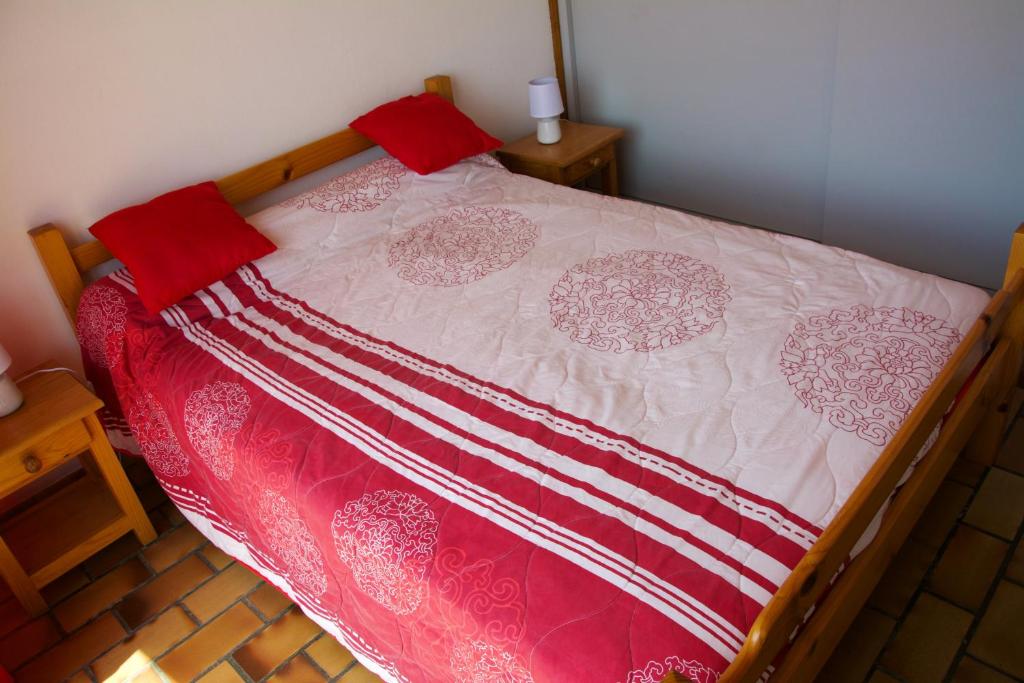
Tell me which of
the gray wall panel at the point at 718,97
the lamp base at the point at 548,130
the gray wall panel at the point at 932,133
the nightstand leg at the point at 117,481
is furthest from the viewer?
the lamp base at the point at 548,130

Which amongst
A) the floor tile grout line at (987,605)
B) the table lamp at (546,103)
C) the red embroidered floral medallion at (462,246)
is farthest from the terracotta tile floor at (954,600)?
the table lamp at (546,103)

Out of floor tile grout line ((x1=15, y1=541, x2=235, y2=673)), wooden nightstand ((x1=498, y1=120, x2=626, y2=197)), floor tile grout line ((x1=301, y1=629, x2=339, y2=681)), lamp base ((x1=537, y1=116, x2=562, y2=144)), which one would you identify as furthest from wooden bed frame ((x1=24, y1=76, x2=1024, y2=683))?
lamp base ((x1=537, y1=116, x2=562, y2=144))

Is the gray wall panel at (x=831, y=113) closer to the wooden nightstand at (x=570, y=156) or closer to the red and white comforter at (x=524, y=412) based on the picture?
the wooden nightstand at (x=570, y=156)

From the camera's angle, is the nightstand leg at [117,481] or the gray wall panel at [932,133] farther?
the gray wall panel at [932,133]

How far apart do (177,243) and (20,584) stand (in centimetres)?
97

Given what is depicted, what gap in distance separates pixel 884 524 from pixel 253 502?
1286 mm

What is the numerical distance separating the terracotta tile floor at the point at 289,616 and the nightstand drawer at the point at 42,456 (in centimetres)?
39

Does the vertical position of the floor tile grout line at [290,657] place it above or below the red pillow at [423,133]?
below

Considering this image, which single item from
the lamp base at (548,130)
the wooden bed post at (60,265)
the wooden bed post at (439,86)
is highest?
the wooden bed post at (439,86)

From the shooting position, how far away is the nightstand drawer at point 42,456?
1.94 meters

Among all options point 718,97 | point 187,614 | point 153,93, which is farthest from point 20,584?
point 718,97

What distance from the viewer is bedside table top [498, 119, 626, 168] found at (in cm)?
305

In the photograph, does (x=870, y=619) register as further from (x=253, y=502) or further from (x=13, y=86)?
(x=13, y=86)

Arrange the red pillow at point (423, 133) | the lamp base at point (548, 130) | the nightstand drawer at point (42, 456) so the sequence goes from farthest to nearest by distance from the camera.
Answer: the lamp base at point (548, 130) → the red pillow at point (423, 133) → the nightstand drawer at point (42, 456)
